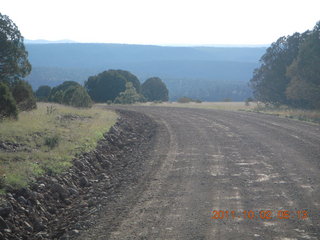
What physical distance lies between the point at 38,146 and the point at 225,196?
22.5 ft

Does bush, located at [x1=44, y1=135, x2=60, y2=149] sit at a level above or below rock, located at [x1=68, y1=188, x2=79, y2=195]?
above

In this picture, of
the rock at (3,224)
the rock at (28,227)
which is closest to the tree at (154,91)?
the rock at (28,227)

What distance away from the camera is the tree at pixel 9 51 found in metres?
26.3

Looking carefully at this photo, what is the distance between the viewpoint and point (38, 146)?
13.2 meters

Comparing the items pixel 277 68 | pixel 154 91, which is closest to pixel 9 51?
pixel 277 68

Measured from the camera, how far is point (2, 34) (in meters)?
26.2

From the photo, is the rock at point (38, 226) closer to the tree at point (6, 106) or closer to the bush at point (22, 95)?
the tree at point (6, 106)

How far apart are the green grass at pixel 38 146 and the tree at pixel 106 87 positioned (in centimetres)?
4918

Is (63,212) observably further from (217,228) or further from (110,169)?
(110,169)

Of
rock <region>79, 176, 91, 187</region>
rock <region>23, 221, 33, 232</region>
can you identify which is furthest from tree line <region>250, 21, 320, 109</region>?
rock <region>23, 221, 33, 232</region>

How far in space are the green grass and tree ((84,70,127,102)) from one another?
49.2m

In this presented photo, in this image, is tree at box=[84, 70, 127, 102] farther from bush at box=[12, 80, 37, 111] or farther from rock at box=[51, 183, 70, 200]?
rock at box=[51, 183, 70, 200]

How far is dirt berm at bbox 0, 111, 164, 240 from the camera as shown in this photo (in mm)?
7258

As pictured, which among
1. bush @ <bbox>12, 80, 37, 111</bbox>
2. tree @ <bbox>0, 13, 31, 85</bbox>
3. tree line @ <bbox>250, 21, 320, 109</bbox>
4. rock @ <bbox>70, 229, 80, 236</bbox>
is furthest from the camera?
tree line @ <bbox>250, 21, 320, 109</bbox>
